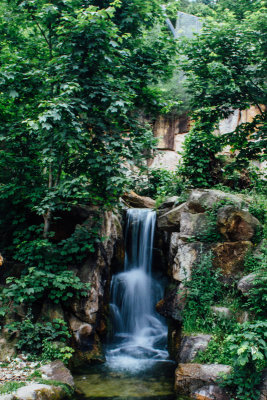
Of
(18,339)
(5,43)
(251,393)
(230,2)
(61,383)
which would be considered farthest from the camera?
(230,2)

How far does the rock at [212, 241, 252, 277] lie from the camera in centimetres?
717

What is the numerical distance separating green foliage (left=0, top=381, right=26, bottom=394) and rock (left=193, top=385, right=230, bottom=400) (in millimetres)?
2845

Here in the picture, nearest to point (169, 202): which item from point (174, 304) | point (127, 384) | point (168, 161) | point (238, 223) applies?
point (238, 223)

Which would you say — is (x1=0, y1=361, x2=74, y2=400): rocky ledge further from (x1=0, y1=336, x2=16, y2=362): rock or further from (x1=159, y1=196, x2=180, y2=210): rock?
(x1=159, y1=196, x2=180, y2=210): rock

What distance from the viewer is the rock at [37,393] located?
182 inches

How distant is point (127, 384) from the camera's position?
6242 millimetres

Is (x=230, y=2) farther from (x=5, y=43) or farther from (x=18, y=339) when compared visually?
(x=18, y=339)

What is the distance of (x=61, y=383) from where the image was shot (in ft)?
17.9

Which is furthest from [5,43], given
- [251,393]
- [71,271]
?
[251,393]

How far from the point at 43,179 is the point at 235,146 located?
539cm

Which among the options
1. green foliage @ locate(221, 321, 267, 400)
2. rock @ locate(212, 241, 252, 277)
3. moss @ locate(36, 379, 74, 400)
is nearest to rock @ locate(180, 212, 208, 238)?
rock @ locate(212, 241, 252, 277)

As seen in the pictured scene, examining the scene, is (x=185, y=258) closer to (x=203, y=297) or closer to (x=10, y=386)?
(x=203, y=297)

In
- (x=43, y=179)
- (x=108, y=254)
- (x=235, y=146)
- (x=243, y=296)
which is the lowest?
(x=243, y=296)

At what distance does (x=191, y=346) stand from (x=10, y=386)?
3295mm
